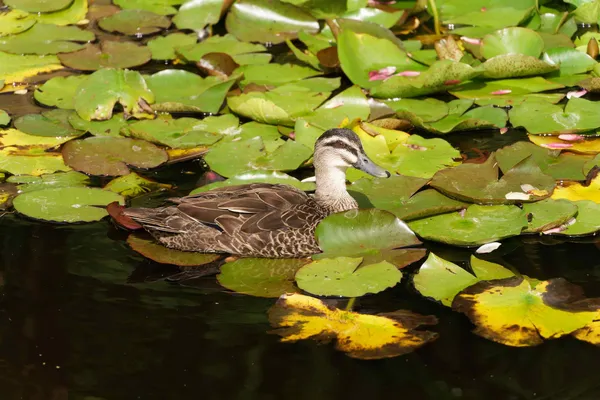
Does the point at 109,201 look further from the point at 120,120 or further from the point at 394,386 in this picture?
the point at 394,386

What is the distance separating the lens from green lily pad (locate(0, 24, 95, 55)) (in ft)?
35.9

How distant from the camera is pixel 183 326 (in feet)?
21.1

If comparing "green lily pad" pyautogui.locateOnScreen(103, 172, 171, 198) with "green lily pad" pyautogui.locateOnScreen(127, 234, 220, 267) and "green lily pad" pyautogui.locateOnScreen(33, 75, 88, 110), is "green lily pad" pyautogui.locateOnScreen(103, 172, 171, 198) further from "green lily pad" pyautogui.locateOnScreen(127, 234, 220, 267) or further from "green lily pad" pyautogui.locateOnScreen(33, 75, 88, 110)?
"green lily pad" pyautogui.locateOnScreen(33, 75, 88, 110)

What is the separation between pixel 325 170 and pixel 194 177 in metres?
1.35

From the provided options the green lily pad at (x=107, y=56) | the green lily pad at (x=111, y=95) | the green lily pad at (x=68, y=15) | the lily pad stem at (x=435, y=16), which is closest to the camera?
the green lily pad at (x=111, y=95)

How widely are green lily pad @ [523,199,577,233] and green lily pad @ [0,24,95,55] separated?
570cm

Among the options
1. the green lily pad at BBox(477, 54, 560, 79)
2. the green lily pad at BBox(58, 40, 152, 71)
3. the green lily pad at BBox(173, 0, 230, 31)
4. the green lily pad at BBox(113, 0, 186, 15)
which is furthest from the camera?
the green lily pad at BBox(113, 0, 186, 15)

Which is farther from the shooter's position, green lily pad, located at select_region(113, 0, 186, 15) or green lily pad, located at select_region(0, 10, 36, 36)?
green lily pad, located at select_region(113, 0, 186, 15)

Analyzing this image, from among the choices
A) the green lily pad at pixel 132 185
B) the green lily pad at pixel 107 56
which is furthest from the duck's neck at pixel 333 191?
the green lily pad at pixel 107 56

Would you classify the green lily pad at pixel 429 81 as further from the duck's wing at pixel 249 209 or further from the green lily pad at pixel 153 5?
the green lily pad at pixel 153 5

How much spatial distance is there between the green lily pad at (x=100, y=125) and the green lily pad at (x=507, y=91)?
3190 millimetres

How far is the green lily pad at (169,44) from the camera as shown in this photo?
10875mm

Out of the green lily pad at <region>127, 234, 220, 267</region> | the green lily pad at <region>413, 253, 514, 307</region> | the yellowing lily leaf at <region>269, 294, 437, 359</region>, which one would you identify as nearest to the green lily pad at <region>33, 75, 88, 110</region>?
the green lily pad at <region>127, 234, 220, 267</region>

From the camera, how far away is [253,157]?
846 cm
